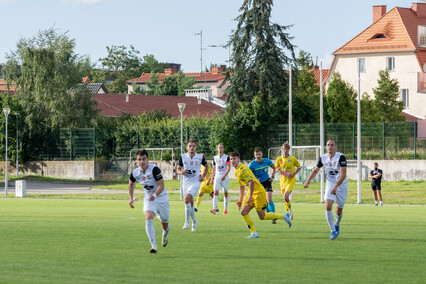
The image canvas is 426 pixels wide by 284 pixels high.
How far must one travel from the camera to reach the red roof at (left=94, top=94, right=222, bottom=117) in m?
80.9

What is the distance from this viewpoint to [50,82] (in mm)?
61531

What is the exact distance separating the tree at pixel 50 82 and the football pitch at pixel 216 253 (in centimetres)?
3988

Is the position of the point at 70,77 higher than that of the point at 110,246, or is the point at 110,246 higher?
the point at 70,77

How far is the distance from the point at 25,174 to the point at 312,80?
27.2m

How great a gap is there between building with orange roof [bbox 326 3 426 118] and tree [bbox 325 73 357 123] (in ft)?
59.6

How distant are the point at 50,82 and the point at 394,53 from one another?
118ft

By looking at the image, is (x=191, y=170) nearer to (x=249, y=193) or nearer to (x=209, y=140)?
(x=249, y=193)

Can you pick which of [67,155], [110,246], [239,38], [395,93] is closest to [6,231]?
[110,246]

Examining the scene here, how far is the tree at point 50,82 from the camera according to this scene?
2410 inches

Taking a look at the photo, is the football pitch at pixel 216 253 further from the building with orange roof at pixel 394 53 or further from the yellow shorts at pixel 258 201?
the building with orange roof at pixel 394 53

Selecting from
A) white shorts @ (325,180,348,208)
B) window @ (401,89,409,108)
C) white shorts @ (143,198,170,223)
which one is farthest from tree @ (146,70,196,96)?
white shorts @ (143,198,170,223)

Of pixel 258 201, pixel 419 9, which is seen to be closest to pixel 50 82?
pixel 419 9

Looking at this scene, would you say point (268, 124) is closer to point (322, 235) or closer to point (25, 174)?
point (25, 174)

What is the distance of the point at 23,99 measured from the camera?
6166cm
